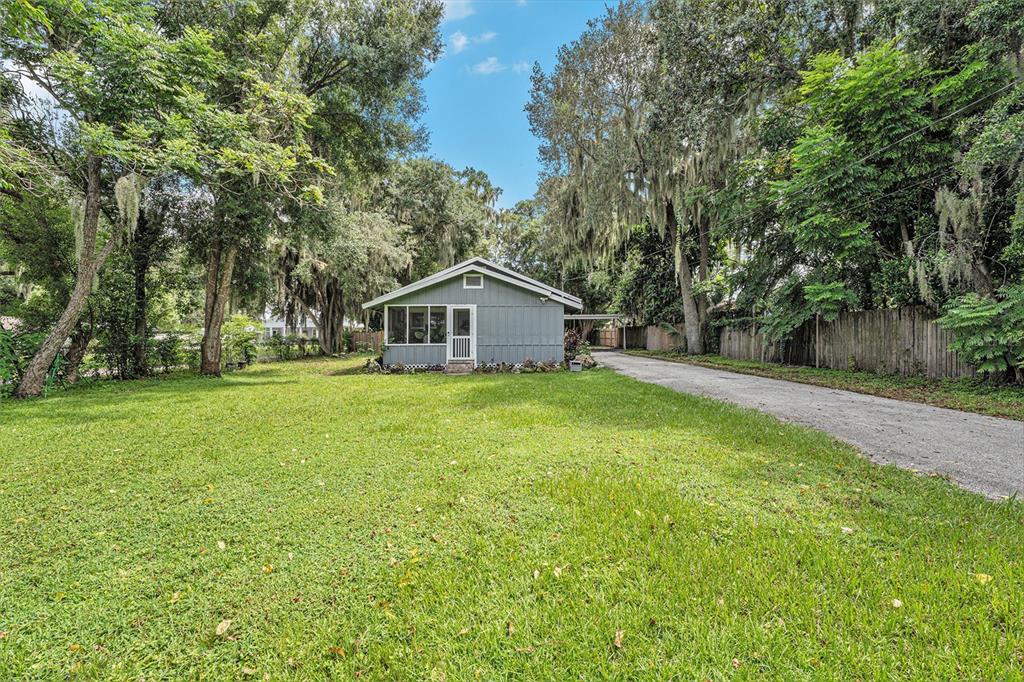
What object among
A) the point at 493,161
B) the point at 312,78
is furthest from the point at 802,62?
the point at 493,161

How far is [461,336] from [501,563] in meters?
11.7

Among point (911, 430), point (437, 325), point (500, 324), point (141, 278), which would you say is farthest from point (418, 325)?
point (911, 430)

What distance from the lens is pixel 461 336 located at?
45.9ft

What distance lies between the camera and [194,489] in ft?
11.9

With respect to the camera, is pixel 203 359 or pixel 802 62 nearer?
pixel 802 62

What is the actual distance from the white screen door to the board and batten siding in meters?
0.21

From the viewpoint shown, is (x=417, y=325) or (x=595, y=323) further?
(x=595, y=323)

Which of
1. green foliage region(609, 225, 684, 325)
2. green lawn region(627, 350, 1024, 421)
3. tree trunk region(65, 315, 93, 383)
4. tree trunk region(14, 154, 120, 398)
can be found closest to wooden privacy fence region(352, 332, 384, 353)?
tree trunk region(65, 315, 93, 383)

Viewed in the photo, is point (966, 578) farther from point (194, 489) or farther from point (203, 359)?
point (203, 359)

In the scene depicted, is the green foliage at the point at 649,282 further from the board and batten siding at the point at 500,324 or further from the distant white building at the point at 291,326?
the distant white building at the point at 291,326

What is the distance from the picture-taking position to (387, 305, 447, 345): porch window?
14.2 metres

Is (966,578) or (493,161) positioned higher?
(493,161)

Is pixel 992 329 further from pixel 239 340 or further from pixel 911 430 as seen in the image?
pixel 239 340

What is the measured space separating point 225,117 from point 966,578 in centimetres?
1230
